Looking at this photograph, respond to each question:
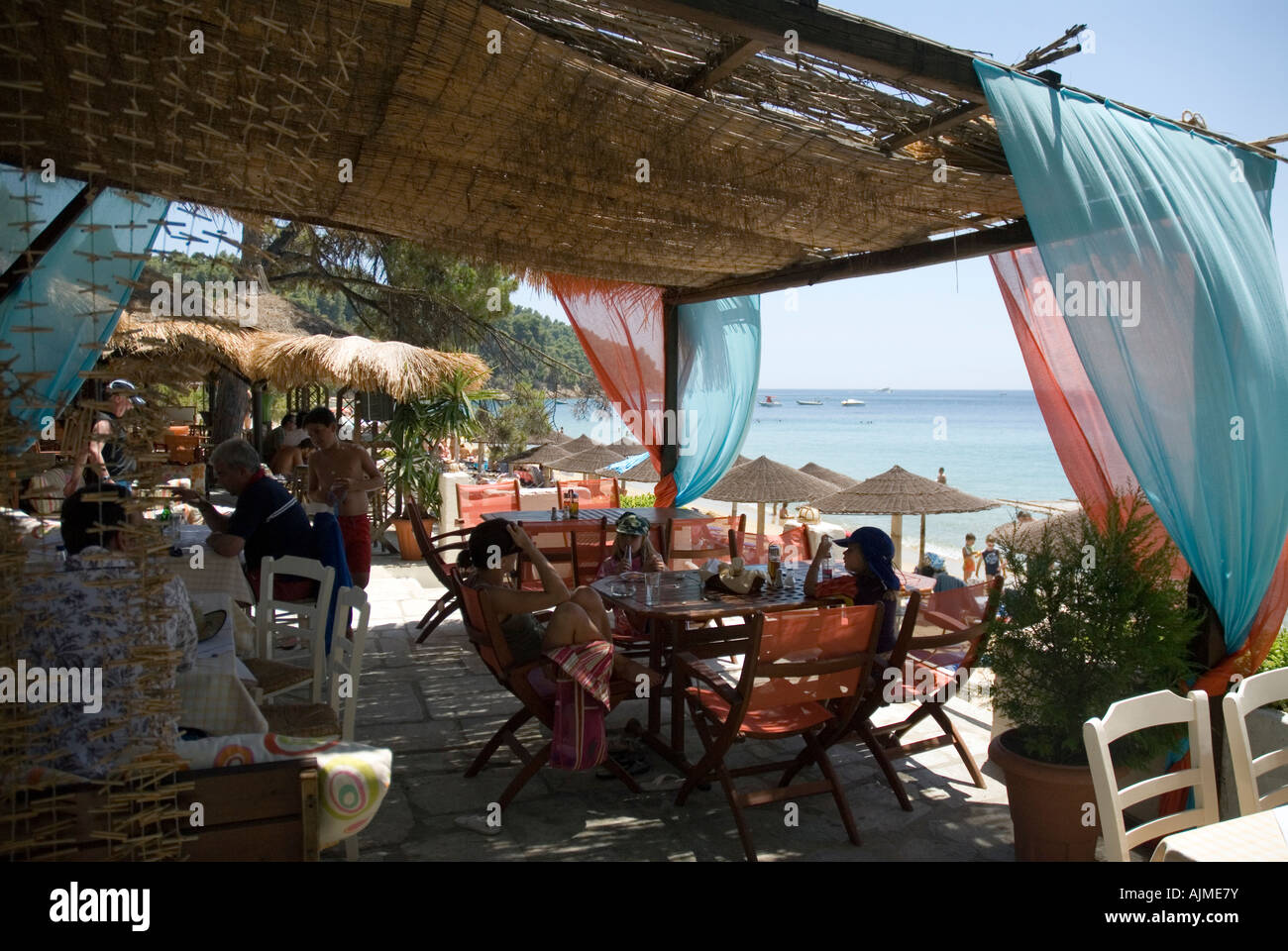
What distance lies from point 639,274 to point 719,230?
5.09 ft

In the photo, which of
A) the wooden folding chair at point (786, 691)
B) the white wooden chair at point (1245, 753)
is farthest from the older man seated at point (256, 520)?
the white wooden chair at point (1245, 753)

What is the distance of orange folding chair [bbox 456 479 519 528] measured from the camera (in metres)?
7.71

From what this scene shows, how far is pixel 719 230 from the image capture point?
5031 millimetres

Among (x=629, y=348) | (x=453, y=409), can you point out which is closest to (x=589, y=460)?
(x=453, y=409)

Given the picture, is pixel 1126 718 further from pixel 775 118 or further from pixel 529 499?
pixel 529 499

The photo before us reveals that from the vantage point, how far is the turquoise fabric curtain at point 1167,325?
288 cm

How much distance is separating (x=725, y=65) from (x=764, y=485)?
4940 millimetres

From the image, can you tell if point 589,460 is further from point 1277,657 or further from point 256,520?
point 1277,657

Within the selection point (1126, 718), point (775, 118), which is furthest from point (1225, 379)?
point (775, 118)

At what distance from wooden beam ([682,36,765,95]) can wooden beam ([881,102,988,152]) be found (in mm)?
869

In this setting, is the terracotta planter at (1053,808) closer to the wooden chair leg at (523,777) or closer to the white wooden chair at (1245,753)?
the white wooden chair at (1245,753)

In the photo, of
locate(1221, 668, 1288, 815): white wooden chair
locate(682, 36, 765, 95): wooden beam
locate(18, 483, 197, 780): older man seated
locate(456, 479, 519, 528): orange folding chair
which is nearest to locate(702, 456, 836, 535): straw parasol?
locate(456, 479, 519, 528): orange folding chair

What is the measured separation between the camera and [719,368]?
25.2ft

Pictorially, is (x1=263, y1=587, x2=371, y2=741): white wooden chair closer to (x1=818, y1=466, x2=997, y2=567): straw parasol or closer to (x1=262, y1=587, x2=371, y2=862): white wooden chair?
(x1=262, y1=587, x2=371, y2=862): white wooden chair
